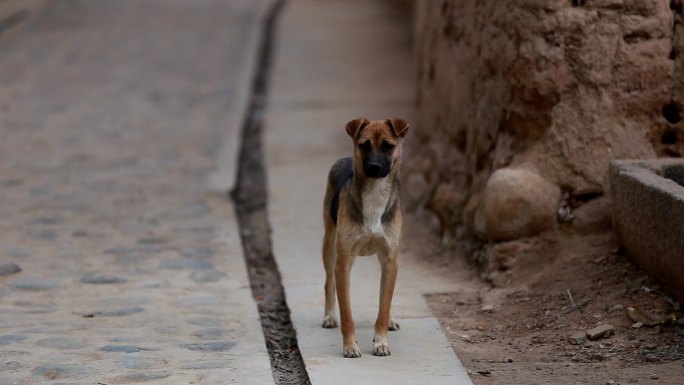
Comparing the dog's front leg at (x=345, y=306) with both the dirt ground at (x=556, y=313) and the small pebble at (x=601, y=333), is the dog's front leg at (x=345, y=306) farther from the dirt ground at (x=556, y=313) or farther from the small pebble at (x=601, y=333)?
the small pebble at (x=601, y=333)

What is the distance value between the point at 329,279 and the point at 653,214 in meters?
2.02

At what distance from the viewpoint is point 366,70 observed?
17.8 m

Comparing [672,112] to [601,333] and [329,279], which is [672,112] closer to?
[601,333]

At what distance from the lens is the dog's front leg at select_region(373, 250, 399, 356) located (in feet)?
23.3

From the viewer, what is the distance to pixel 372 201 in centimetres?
721

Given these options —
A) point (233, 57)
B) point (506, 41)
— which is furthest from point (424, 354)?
point (233, 57)

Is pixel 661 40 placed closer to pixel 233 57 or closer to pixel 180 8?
pixel 233 57

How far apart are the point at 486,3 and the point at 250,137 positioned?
548 centimetres

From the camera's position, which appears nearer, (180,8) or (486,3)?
(486,3)

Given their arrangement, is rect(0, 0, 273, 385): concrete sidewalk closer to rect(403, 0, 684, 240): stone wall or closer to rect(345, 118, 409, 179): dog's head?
rect(345, 118, 409, 179): dog's head

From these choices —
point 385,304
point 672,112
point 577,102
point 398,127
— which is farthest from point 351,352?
point 672,112

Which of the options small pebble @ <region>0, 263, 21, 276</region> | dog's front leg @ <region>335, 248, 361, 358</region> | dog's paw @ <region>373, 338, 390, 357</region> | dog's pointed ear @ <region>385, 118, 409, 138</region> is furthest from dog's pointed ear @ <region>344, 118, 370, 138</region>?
small pebble @ <region>0, 263, 21, 276</region>

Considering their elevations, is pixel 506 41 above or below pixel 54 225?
above

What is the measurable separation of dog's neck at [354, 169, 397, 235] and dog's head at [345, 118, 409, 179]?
0.16m
